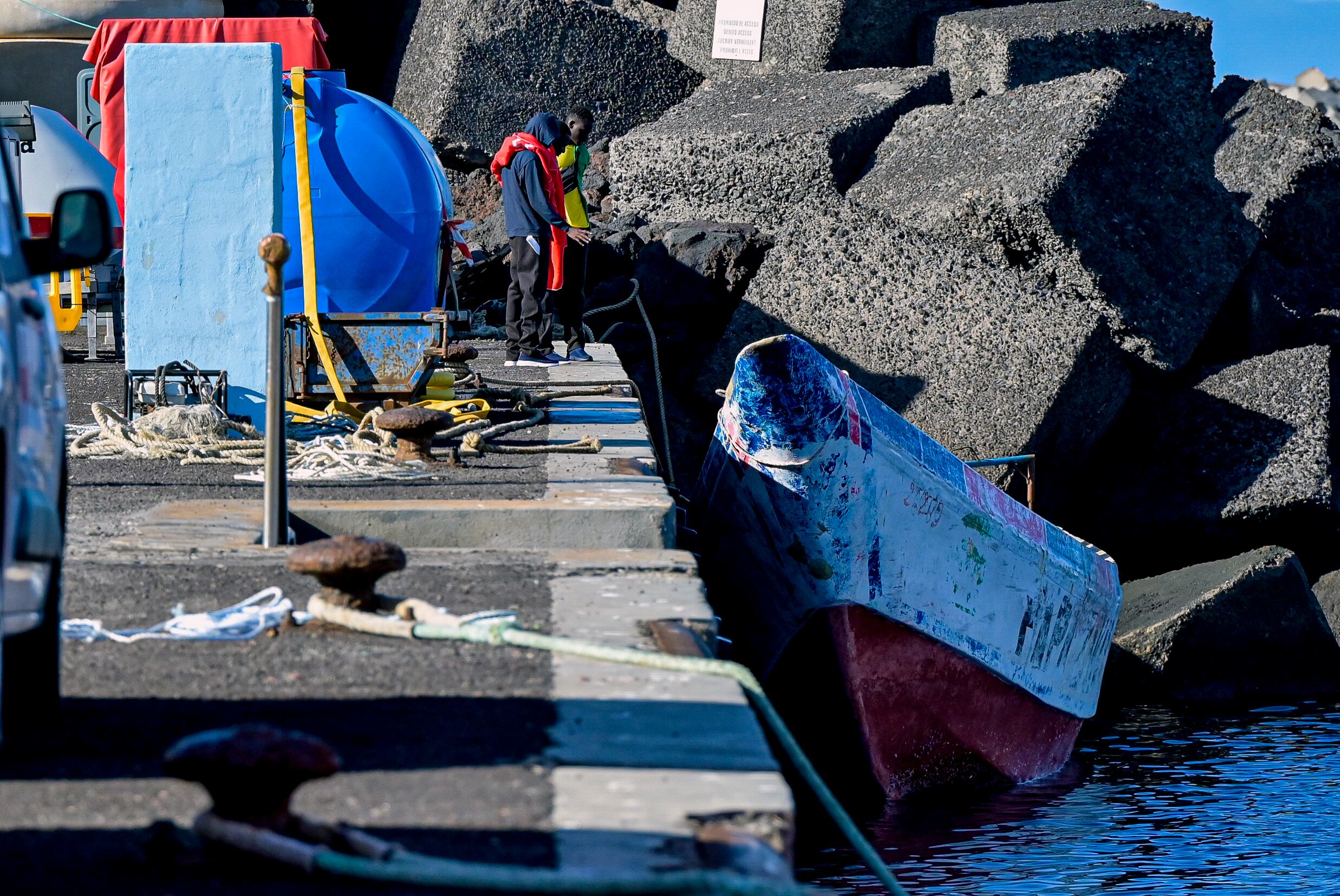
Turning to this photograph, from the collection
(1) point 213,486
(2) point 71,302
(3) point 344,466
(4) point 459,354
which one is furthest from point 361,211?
(2) point 71,302

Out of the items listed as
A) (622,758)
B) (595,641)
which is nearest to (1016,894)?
(595,641)

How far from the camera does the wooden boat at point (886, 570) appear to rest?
21.7ft

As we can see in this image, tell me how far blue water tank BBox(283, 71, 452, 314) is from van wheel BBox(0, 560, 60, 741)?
5.45 metres

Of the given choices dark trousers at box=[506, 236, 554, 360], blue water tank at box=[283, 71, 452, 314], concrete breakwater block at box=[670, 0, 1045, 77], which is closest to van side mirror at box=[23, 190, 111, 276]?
blue water tank at box=[283, 71, 452, 314]

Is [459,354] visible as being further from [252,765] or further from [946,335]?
[252,765]

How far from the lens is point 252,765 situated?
246 centimetres

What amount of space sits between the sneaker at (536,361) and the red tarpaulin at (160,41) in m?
3.81

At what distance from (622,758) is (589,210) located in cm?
1131

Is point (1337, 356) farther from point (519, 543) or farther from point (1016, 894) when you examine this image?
point (519, 543)

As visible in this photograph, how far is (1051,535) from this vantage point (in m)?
7.77

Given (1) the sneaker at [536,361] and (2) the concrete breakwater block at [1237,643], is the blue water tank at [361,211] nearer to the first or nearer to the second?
(1) the sneaker at [536,361]

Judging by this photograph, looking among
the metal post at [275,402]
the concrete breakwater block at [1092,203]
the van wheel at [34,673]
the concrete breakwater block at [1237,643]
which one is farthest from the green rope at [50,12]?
the van wheel at [34,673]

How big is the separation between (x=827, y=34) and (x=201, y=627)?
11.9m

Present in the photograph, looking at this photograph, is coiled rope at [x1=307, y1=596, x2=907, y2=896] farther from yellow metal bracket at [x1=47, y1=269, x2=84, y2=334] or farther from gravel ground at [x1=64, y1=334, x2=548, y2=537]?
yellow metal bracket at [x1=47, y1=269, x2=84, y2=334]
